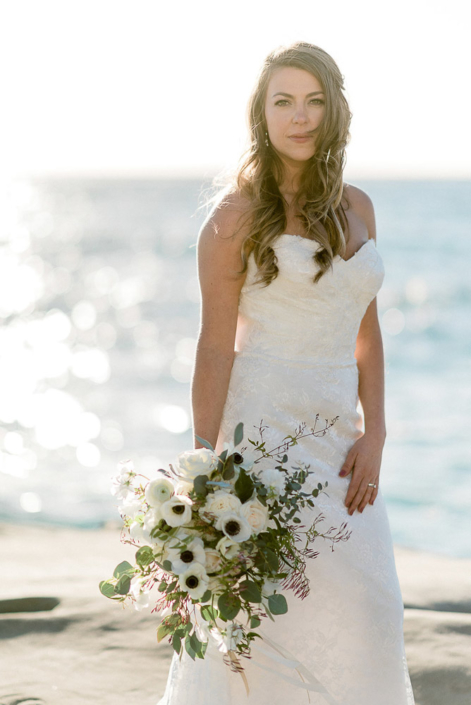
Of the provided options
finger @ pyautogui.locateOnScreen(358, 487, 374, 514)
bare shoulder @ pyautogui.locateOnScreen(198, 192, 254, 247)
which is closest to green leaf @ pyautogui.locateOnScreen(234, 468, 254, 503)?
finger @ pyautogui.locateOnScreen(358, 487, 374, 514)

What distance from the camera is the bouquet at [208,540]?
2.36 metres

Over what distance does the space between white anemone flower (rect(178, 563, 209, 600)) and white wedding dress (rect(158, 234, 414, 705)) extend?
59 centimetres

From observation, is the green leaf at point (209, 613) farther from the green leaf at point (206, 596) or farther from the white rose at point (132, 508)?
the white rose at point (132, 508)

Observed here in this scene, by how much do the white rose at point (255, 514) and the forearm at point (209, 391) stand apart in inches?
25.0

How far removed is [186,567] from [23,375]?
Result: 13154 millimetres

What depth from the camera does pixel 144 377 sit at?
1495 centimetres

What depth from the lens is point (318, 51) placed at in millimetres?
3043

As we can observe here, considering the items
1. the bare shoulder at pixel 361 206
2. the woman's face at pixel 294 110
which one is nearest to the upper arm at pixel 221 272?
the woman's face at pixel 294 110

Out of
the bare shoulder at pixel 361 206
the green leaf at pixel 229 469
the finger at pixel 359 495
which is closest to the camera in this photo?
the green leaf at pixel 229 469

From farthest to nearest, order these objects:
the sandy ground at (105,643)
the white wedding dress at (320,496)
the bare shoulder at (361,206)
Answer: the sandy ground at (105,643), the bare shoulder at (361,206), the white wedding dress at (320,496)

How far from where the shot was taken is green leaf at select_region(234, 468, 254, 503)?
2.41m

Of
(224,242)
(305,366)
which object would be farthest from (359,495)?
(224,242)

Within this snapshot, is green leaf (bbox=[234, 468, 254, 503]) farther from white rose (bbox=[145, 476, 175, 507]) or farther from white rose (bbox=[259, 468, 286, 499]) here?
white rose (bbox=[145, 476, 175, 507])

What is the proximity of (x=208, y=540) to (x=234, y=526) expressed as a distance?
12cm
